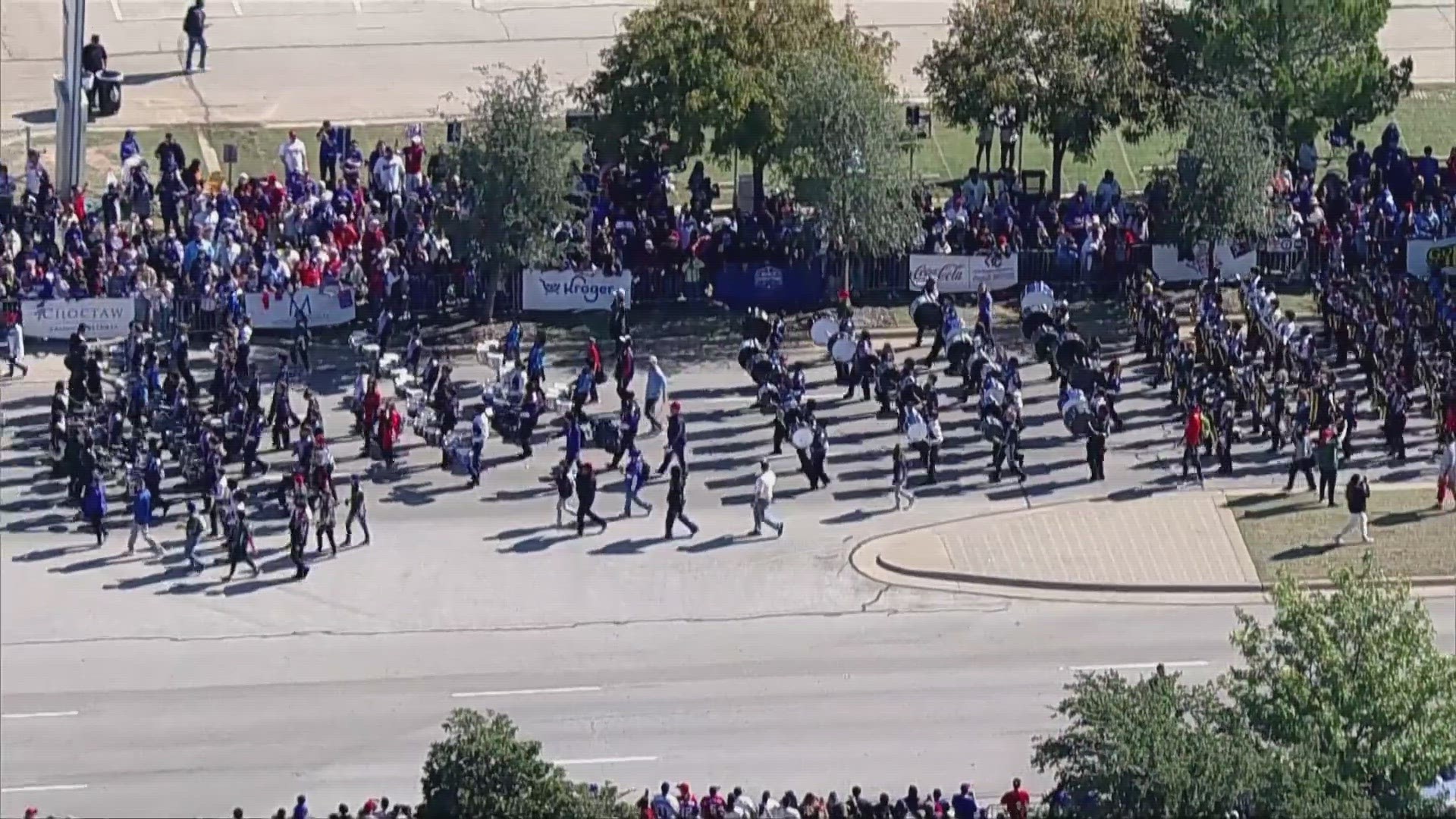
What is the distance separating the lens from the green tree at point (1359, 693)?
46.6 m

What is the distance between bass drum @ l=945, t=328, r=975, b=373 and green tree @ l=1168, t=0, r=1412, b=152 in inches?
352

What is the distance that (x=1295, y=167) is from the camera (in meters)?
74.9

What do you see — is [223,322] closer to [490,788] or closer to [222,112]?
[222,112]

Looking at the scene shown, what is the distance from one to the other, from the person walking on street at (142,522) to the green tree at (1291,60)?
2373 cm

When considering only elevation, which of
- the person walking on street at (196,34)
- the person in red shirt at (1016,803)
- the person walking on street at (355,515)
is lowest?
the person in red shirt at (1016,803)

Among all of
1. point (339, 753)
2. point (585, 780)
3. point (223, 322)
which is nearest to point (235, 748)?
point (339, 753)

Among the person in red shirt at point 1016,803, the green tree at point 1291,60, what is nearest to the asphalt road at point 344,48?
the green tree at point 1291,60

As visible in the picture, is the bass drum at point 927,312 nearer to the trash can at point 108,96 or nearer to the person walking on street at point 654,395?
the person walking on street at point 654,395

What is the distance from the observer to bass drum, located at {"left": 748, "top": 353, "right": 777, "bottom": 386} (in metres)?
65.2

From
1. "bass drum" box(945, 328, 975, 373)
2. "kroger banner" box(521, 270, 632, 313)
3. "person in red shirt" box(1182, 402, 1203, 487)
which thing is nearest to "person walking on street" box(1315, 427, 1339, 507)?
"person in red shirt" box(1182, 402, 1203, 487)

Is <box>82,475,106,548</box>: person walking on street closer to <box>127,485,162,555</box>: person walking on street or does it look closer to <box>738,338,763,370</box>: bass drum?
<box>127,485,162,555</box>: person walking on street

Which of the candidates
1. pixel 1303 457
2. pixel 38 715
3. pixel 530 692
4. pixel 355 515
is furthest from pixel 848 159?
pixel 38 715

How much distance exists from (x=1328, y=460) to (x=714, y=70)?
1560 cm

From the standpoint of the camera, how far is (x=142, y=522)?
193ft
